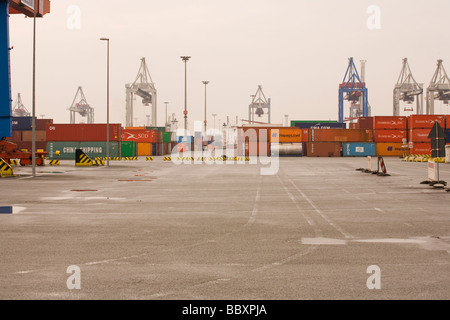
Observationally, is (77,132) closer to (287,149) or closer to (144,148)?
(144,148)

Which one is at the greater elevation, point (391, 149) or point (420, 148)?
point (420, 148)

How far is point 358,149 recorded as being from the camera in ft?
250

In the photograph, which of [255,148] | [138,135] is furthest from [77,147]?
[255,148]

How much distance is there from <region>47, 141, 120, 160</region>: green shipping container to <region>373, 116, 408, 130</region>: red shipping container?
117ft

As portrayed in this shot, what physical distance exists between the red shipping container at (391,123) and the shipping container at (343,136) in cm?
190

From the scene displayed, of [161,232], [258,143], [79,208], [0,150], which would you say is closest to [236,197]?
[79,208]

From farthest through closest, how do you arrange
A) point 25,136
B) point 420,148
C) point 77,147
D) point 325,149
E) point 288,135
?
1. point 288,135
2. point 325,149
3. point 25,136
4. point 420,148
5. point 77,147

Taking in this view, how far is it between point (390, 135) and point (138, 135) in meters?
35.7

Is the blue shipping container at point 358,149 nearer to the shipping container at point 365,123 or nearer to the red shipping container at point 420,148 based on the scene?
the red shipping container at point 420,148

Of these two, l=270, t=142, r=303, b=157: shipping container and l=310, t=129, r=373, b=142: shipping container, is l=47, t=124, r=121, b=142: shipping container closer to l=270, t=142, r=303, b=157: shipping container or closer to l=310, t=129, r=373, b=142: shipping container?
l=270, t=142, r=303, b=157: shipping container

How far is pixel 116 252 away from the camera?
9.50 metres

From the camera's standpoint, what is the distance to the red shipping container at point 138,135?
7912 cm
